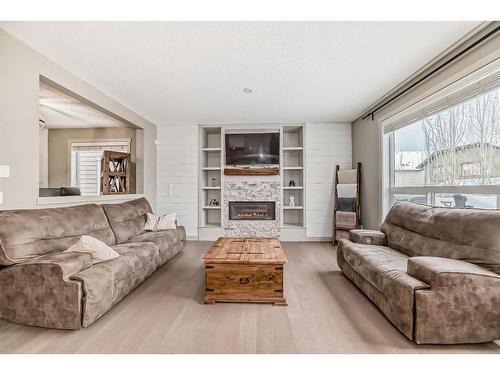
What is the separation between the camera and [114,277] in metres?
2.31

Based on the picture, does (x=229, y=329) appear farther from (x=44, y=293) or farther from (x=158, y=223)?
(x=158, y=223)

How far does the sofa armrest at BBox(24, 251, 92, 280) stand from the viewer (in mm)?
1994

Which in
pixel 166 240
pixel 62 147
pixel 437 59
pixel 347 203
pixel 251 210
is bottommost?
pixel 166 240

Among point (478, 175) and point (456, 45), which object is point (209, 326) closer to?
point (478, 175)

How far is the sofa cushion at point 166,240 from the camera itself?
3551 millimetres

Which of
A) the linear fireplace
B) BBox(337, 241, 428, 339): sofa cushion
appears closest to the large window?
BBox(337, 241, 428, 339): sofa cushion

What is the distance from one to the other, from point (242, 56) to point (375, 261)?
2439 millimetres

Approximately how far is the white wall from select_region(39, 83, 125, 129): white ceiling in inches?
44.3

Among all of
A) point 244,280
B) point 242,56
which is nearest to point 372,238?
point 244,280

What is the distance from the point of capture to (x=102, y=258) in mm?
2426

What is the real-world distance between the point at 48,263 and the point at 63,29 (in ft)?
6.47

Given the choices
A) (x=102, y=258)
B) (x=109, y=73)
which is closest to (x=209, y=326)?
(x=102, y=258)
